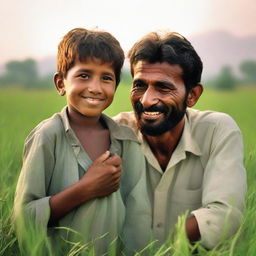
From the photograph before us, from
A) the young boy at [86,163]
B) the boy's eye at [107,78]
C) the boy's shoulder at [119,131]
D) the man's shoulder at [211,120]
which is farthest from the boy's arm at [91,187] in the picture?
the man's shoulder at [211,120]

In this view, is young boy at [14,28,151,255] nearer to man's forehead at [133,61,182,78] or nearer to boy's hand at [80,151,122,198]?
boy's hand at [80,151,122,198]

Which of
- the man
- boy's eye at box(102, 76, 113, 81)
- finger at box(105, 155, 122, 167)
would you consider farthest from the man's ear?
finger at box(105, 155, 122, 167)

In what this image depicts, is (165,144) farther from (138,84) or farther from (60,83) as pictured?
(60,83)

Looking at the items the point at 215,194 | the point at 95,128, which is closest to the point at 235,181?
the point at 215,194

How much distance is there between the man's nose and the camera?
2391 mm

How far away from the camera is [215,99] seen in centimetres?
533

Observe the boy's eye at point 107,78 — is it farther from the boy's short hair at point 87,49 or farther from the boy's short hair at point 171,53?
the boy's short hair at point 171,53

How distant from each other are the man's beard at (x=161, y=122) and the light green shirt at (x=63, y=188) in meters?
0.31

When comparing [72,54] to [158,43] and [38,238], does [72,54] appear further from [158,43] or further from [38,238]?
[38,238]

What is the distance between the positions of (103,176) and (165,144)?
0.68 m

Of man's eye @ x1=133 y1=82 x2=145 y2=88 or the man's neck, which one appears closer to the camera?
man's eye @ x1=133 y1=82 x2=145 y2=88

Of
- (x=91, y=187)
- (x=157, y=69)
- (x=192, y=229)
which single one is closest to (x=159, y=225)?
(x=192, y=229)

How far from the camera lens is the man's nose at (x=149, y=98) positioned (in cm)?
239

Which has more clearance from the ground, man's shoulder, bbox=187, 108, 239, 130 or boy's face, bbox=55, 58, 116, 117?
boy's face, bbox=55, 58, 116, 117
